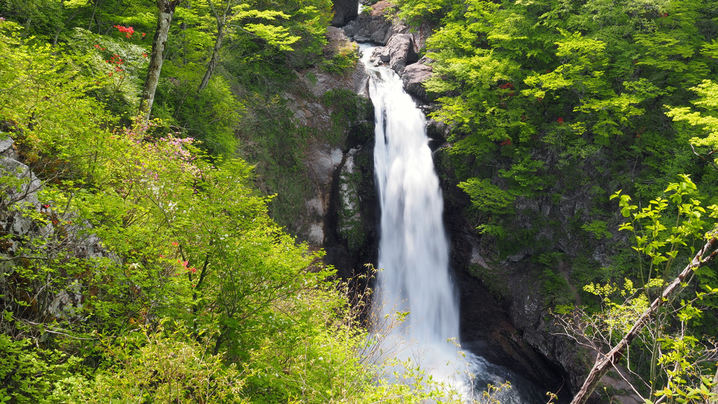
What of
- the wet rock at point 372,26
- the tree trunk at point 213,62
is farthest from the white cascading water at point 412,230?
the wet rock at point 372,26

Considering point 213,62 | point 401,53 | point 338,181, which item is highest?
point 401,53

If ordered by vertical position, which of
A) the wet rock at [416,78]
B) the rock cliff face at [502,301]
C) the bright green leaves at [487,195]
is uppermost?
the wet rock at [416,78]

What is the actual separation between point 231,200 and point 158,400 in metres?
2.57

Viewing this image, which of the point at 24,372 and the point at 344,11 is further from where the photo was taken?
the point at 344,11

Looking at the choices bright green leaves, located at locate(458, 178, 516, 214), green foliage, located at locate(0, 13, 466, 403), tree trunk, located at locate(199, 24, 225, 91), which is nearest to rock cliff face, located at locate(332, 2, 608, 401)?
bright green leaves, located at locate(458, 178, 516, 214)

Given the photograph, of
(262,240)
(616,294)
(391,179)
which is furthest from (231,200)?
(616,294)

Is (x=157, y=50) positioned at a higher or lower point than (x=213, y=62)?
lower

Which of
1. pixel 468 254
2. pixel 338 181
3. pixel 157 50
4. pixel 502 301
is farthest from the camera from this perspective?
pixel 338 181

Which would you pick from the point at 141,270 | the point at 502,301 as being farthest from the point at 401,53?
the point at 141,270

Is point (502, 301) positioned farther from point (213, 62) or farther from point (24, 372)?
point (24, 372)

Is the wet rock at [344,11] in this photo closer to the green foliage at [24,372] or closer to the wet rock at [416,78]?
the wet rock at [416,78]

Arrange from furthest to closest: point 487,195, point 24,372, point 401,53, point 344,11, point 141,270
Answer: point 344,11 → point 401,53 → point 487,195 → point 141,270 → point 24,372

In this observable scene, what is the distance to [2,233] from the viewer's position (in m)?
3.56

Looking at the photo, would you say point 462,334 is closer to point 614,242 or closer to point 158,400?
point 614,242
